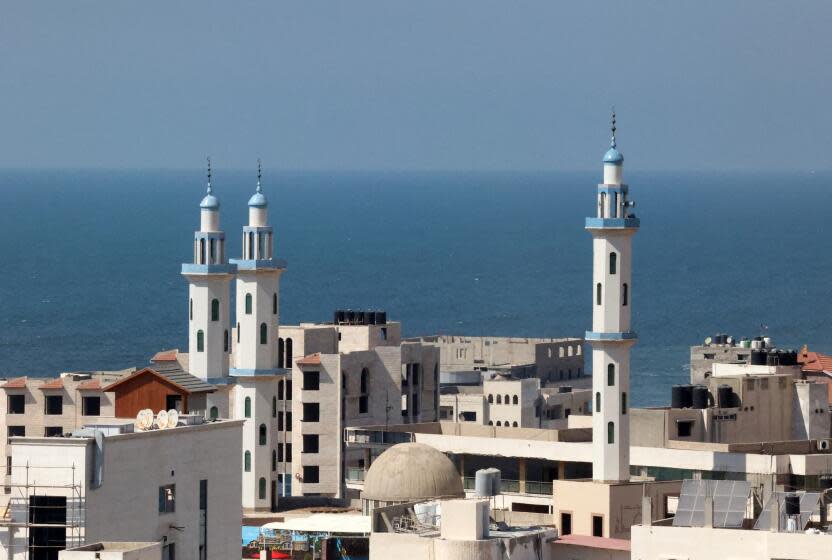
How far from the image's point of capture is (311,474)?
78125 mm

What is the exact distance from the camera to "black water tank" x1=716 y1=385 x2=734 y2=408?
62.2 metres

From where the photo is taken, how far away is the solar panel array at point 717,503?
37.8m

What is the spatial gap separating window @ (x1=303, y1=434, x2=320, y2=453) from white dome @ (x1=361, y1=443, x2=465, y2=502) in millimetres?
29236

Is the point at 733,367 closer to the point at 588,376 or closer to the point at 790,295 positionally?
the point at 588,376

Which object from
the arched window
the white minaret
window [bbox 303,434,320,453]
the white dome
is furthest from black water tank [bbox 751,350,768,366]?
the white dome

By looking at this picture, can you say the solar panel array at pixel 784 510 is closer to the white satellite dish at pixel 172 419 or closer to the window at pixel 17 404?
the white satellite dish at pixel 172 419

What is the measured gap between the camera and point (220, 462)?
40.1m

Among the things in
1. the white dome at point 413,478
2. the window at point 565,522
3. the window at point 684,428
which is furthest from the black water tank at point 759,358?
the white dome at point 413,478

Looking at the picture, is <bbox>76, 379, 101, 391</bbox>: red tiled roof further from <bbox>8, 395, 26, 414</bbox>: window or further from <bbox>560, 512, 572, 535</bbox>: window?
<bbox>560, 512, 572, 535</bbox>: window

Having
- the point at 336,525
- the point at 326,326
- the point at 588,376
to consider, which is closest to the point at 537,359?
the point at 588,376

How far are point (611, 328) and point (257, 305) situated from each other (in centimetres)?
1434

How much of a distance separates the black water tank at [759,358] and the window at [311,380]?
13205mm

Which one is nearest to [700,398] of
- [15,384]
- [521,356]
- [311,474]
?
[311,474]

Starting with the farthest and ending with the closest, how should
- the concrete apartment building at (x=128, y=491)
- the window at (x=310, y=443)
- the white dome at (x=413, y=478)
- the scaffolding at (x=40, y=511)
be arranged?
the window at (x=310, y=443) < the white dome at (x=413, y=478) < the concrete apartment building at (x=128, y=491) < the scaffolding at (x=40, y=511)
